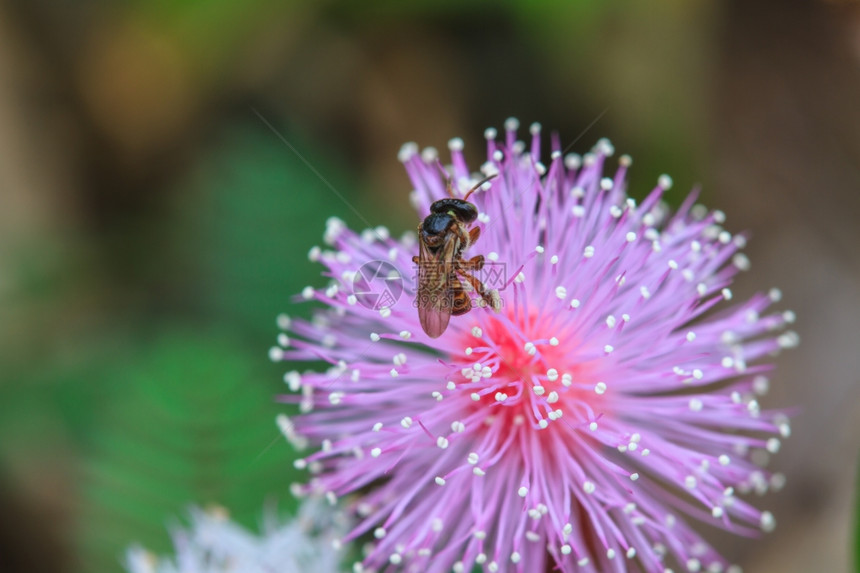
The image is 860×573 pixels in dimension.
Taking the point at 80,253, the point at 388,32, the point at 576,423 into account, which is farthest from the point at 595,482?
the point at 80,253

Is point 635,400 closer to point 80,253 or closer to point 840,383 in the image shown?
→ point 840,383

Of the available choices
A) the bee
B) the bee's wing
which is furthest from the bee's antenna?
the bee's wing

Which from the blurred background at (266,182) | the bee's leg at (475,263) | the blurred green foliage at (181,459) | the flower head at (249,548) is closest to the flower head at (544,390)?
the bee's leg at (475,263)

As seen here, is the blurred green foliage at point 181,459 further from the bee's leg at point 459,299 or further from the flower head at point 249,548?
the bee's leg at point 459,299

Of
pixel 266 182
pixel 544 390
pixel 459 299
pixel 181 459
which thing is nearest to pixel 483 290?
pixel 459 299

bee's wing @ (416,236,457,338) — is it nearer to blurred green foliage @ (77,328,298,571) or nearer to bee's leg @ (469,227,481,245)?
bee's leg @ (469,227,481,245)

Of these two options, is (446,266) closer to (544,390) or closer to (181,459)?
(544,390)
